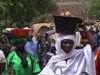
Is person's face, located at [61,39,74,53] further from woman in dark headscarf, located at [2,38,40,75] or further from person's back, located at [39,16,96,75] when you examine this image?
woman in dark headscarf, located at [2,38,40,75]

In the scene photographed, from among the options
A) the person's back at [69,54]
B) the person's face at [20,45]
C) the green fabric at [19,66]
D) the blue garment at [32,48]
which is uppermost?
the person's back at [69,54]

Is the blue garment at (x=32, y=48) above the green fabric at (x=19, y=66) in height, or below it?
below

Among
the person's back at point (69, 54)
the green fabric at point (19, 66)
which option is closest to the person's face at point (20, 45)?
the green fabric at point (19, 66)

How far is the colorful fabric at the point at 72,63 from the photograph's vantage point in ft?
18.1

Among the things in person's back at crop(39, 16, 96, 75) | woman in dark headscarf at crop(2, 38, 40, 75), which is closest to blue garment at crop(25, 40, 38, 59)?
woman in dark headscarf at crop(2, 38, 40, 75)

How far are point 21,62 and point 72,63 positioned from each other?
86.1 inches

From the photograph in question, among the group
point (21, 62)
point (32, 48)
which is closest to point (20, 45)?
point (21, 62)

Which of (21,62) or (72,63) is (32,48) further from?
(72,63)

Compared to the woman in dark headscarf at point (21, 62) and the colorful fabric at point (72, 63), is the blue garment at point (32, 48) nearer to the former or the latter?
the woman in dark headscarf at point (21, 62)

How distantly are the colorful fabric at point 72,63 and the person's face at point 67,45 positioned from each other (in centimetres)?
4

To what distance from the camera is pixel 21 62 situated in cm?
757

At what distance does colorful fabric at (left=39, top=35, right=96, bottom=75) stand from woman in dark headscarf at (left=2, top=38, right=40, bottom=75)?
1882 mm

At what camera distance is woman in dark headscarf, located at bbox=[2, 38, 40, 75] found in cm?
753

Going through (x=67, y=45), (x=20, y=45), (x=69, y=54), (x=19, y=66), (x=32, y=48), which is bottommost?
(x=32, y=48)
